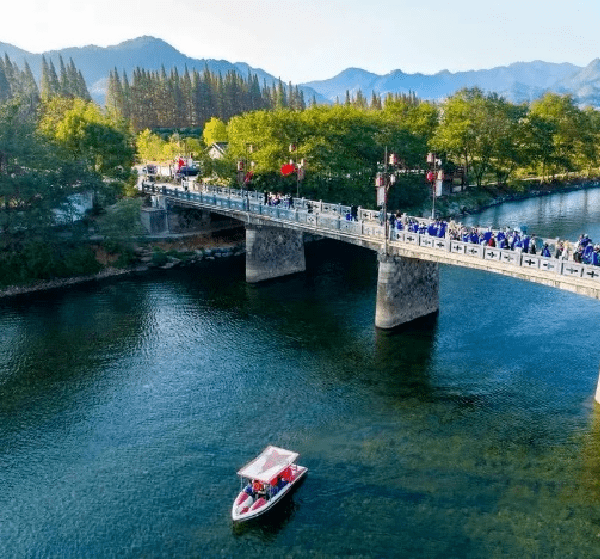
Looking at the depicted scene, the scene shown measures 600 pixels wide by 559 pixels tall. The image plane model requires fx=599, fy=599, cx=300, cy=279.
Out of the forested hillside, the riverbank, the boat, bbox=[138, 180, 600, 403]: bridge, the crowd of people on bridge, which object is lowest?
the riverbank

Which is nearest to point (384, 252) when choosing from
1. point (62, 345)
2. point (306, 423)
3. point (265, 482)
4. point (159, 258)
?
point (306, 423)

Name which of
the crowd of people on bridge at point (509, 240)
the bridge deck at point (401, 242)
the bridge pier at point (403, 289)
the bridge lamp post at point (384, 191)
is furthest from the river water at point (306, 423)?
the crowd of people on bridge at point (509, 240)

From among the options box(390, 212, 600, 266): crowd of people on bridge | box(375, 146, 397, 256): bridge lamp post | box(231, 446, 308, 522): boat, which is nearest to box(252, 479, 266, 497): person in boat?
box(231, 446, 308, 522): boat

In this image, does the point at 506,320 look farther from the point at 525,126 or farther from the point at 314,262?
the point at 525,126

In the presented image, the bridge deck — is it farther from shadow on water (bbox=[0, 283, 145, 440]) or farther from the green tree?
the green tree

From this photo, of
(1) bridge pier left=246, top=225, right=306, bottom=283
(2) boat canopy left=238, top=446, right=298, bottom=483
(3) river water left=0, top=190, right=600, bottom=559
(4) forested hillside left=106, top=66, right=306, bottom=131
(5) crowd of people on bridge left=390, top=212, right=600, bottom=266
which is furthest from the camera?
(4) forested hillside left=106, top=66, right=306, bottom=131

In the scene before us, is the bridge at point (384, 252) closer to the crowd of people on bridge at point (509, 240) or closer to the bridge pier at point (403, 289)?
the bridge pier at point (403, 289)
